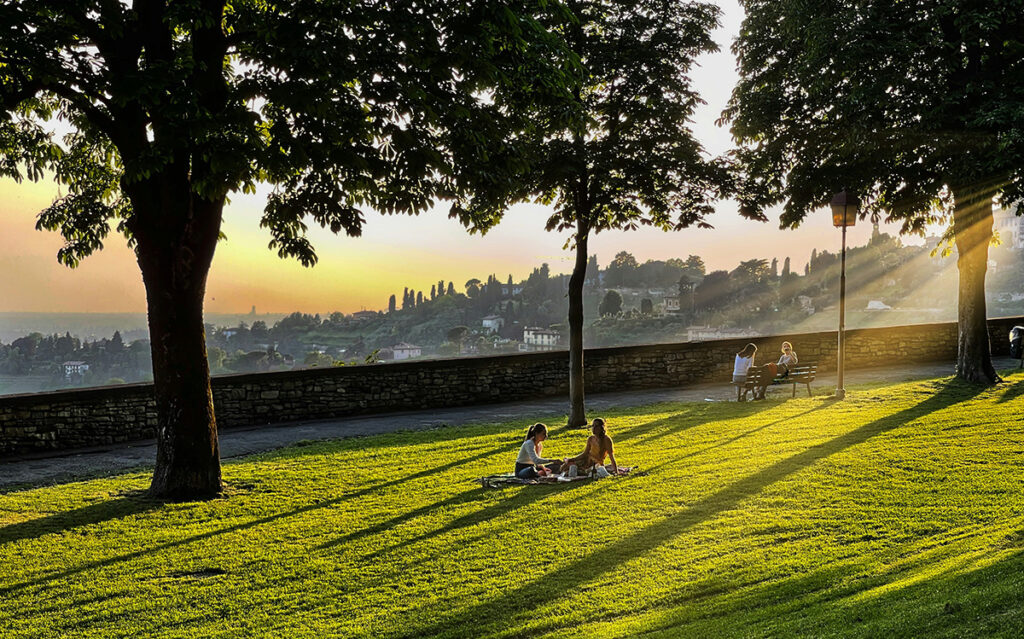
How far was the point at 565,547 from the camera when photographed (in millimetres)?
8500

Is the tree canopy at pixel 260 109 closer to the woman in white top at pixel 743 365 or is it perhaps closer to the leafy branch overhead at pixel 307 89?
the leafy branch overhead at pixel 307 89

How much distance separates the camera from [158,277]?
12.1 m

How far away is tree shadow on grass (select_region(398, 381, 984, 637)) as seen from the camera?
660cm

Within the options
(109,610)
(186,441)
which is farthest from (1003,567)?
(186,441)

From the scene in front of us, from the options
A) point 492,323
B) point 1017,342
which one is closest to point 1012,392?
point 1017,342

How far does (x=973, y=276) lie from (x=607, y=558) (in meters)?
16.8

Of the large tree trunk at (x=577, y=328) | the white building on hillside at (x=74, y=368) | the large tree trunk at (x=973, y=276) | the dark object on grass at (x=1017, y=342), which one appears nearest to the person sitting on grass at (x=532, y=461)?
the large tree trunk at (x=577, y=328)

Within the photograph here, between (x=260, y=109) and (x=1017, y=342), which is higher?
(x=260, y=109)

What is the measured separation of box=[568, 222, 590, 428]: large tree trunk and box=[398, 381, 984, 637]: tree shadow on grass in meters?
5.76

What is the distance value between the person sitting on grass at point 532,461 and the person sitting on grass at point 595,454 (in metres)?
0.30

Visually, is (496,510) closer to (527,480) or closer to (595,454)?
(527,480)

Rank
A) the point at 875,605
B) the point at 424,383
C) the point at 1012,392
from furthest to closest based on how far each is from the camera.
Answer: the point at 424,383, the point at 1012,392, the point at 875,605

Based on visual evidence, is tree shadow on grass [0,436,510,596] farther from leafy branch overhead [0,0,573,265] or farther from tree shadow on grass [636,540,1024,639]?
tree shadow on grass [636,540,1024,639]

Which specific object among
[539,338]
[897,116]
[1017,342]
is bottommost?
[1017,342]
